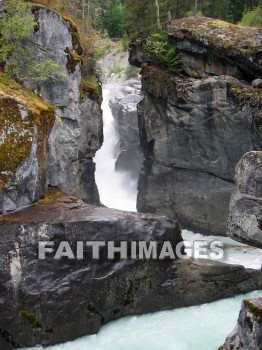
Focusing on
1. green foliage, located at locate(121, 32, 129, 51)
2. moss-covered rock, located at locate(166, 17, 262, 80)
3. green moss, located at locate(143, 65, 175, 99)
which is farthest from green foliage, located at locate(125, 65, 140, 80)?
moss-covered rock, located at locate(166, 17, 262, 80)

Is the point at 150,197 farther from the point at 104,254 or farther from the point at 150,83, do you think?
the point at 104,254

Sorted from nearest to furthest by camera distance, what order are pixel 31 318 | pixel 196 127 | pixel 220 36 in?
pixel 31 318, pixel 220 36, pixel 196 127

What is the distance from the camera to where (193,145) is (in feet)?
56.5

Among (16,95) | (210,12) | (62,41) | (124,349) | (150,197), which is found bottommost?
(124,349)

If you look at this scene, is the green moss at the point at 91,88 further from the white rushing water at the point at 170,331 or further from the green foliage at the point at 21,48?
the white rushing water at the point at 170,331

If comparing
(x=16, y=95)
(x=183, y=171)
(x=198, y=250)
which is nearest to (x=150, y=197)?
(x=183, y=171)

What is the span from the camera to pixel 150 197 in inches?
746

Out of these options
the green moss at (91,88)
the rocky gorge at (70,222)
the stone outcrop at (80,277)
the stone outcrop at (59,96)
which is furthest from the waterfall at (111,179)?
the stone outcrop at (80,277)

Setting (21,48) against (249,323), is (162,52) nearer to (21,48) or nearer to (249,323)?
(21,48)

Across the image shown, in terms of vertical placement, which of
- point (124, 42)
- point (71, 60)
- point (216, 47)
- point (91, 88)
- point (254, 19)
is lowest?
point (91, 88)

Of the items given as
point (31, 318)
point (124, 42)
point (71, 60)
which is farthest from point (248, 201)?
point (124, 42)

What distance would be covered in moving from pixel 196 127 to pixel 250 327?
37.8ft

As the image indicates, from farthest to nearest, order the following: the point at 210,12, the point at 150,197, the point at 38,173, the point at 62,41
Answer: the point at 210,12
the point at 150,197
the point at 62,41
the point at 38,173

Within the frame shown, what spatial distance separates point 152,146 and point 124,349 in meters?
9.96
